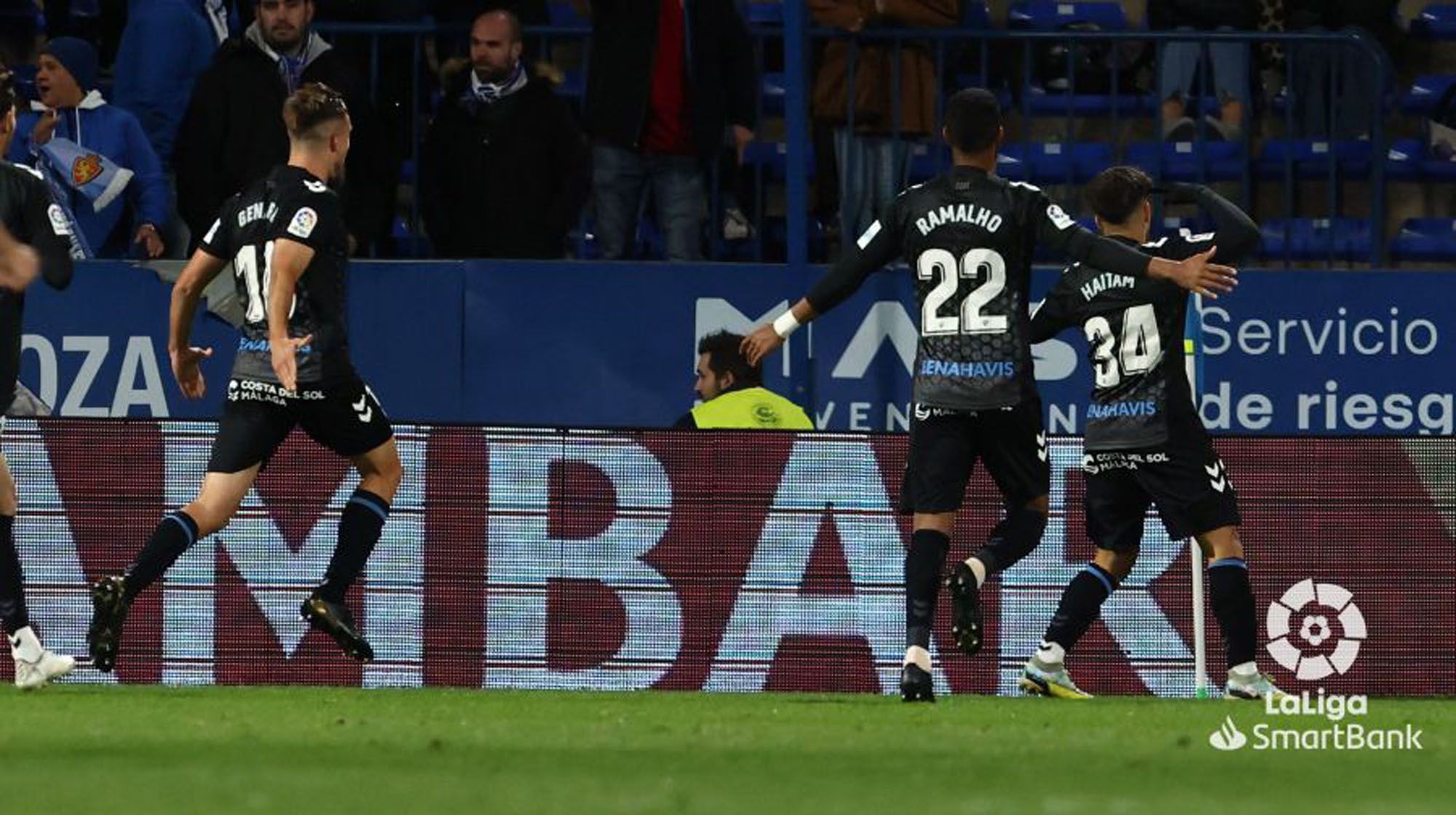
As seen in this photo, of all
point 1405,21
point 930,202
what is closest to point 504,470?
point 930,202

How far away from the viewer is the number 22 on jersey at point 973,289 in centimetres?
1080

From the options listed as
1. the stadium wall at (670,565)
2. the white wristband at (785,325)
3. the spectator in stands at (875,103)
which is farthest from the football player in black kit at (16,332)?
the spectator in stands at (875,103)

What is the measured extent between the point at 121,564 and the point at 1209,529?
420 centimetres

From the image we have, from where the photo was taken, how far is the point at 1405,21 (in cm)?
1800

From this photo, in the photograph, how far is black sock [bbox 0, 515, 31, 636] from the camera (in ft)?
36.7

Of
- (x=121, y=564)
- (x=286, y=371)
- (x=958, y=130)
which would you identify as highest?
(x=958, y=130)

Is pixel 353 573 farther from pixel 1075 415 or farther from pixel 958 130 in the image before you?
pixel 1075 415

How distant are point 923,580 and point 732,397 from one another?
2862 mm

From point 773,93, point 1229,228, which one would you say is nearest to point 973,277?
point 1229,228

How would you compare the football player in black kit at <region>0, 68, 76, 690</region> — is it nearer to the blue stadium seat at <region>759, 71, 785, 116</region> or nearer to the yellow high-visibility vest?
the yellow high-visibility vest

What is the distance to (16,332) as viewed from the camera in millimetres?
11289

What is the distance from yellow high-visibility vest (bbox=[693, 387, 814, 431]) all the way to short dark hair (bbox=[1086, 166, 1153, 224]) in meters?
2.44

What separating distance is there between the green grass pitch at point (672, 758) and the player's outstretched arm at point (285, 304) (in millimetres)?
1136

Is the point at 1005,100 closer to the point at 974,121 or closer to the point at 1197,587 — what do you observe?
the point at 1197,587
